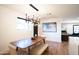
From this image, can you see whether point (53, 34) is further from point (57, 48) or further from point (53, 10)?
point (53, 10)

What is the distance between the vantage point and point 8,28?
1755mm

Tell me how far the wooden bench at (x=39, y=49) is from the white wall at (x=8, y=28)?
0.33 metres

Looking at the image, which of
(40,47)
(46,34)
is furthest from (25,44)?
(46,34)

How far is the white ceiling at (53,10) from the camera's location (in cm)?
171

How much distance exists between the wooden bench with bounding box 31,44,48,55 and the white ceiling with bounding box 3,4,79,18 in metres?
0.56

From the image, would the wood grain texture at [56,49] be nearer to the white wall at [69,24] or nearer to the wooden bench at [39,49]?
the wooden bench at [39,49]

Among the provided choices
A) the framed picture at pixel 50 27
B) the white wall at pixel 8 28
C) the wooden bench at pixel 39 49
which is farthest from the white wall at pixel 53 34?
the white wall at pixel 8 28

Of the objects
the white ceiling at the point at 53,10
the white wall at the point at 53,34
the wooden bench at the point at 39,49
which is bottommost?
the wooden bench at the point at 39,49

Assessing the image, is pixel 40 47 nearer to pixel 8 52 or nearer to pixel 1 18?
pixel 8 52

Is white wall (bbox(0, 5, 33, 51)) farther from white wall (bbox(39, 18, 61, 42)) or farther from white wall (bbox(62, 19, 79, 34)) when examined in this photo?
white wall (bbox(62, 19, 79, 34))
